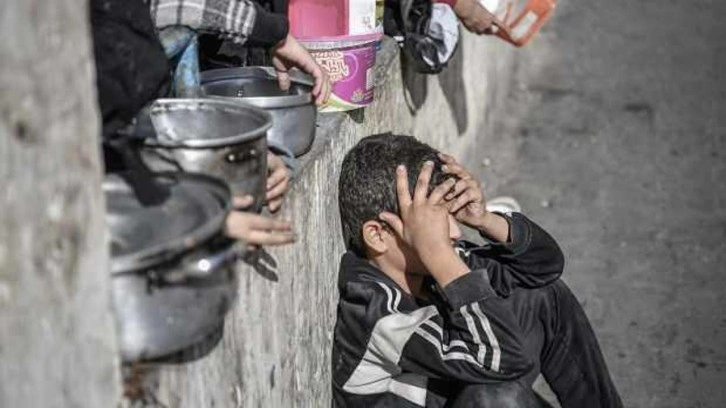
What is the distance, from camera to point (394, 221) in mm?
3348

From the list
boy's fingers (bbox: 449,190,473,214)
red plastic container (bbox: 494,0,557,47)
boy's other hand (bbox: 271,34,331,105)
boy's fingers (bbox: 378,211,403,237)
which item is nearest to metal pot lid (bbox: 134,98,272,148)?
boy's other hand (bbox: 271,34,331,105)

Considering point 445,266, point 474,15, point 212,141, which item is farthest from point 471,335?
point 474,15

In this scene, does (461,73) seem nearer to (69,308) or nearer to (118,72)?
(118,72)

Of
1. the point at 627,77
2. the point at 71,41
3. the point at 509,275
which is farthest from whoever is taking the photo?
the point at 627,77

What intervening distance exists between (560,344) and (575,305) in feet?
0.39

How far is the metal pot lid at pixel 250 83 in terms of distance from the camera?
11.3 ft

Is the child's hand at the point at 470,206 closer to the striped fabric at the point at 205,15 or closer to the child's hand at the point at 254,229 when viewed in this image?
the striped fabric at the point at 205,15

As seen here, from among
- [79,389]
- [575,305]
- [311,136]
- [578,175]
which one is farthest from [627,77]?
[79,389]

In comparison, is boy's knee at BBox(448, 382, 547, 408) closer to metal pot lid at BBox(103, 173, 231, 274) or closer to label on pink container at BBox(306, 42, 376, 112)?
label on pink container at BBox(306, 42, 376, 112)

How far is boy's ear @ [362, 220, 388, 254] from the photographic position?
343cm

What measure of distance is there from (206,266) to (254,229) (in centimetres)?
19

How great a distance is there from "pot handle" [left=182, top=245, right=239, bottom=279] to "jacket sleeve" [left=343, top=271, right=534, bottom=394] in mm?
1146

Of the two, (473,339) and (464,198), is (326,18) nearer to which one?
(464,198)

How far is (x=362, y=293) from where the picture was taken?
3.35m
